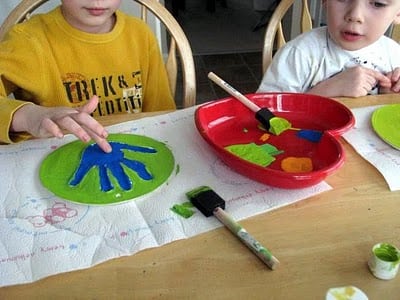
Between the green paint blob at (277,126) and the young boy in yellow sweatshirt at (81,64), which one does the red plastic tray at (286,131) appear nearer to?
the green paint blob at (277,126)

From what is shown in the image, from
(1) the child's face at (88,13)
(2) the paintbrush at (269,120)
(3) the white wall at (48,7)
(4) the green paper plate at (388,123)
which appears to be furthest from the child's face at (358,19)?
(3) the white wall at (48,7)

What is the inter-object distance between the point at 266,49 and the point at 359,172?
1.86 ft

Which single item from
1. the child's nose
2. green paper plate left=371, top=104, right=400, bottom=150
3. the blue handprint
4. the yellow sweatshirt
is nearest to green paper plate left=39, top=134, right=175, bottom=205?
the blue handprint

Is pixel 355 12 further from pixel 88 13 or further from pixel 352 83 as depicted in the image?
pixel 88 13

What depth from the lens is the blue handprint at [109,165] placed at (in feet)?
2.06

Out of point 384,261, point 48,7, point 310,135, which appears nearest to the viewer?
point 384,261

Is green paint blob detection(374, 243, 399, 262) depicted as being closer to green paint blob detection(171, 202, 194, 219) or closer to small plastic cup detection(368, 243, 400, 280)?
small plastic cup detection(368, 243, 400, 280)

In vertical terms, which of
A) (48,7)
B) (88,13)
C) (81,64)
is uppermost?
(88,13)

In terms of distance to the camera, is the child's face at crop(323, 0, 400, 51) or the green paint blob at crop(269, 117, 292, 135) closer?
the green paint blob at crop(269, 117, 292, 135)

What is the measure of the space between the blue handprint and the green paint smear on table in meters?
0.13

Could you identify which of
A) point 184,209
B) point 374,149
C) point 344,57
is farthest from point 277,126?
point 344,57

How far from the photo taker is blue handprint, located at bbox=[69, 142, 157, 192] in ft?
2.06

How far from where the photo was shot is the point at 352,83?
0.91 metres

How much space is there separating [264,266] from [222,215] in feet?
0.29
